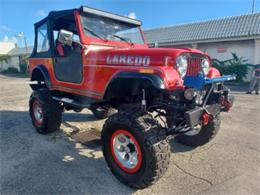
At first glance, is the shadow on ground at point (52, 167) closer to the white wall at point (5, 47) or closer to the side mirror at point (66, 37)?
the side mirror at point (66, 37)

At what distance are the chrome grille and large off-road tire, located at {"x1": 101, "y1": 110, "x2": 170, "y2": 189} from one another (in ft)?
2.77

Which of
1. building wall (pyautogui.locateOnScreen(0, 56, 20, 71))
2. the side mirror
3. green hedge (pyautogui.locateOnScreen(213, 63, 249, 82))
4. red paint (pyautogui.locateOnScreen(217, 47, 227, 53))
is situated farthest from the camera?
building wall (pyautogui.locateOnScreen(0, 56, 20, 71))

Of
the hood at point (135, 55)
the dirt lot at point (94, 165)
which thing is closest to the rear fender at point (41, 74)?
the dirt lot at point (94, 165)

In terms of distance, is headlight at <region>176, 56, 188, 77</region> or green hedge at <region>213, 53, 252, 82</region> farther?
green hedge at <region>213, 53, 252, 82</region>

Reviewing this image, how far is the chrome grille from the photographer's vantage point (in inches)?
123

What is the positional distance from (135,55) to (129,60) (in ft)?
0.35

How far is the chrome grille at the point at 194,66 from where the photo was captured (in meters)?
3.14

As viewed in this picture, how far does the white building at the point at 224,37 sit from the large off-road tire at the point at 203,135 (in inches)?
465

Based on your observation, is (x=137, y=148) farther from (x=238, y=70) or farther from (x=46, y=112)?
(x=238, y=70)

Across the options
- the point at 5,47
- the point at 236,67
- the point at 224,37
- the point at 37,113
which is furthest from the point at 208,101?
the point at 5,47

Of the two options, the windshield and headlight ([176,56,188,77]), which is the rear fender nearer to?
the windshield

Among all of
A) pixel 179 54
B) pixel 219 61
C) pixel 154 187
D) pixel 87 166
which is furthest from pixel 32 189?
pixel 219 61

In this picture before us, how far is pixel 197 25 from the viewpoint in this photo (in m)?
17.5

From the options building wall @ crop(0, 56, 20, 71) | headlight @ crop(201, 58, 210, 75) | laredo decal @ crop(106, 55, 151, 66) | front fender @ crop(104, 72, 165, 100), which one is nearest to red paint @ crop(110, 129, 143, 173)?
front fender @ crop(104, 72, 165, 100)
